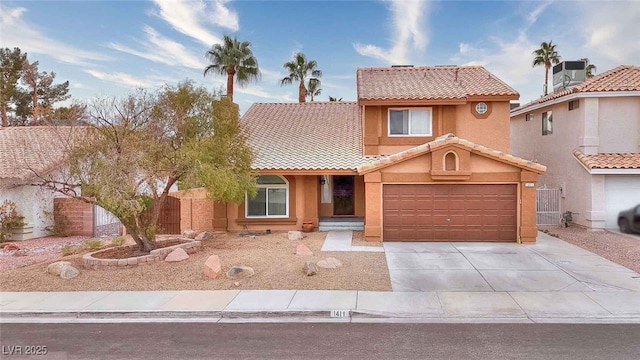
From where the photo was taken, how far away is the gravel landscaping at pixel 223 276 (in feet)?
33.2

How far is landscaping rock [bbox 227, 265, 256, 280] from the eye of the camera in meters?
10.8

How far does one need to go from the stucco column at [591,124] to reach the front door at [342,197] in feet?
35.3

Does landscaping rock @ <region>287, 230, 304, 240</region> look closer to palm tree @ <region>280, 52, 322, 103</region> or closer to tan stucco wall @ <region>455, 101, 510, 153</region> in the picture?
tan stucco wall @ <region>455, 101, 510, 153</region>

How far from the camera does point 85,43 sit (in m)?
11.0

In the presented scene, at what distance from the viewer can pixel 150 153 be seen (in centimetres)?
1195

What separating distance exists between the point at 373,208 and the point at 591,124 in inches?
427

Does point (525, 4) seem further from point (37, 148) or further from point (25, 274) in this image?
point (37, 148)

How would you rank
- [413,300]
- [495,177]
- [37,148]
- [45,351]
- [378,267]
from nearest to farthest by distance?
[45,351], [413,300], [378,267], [495,177], [37,148]

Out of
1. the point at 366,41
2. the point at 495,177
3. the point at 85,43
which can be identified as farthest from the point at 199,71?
the point at 495,177

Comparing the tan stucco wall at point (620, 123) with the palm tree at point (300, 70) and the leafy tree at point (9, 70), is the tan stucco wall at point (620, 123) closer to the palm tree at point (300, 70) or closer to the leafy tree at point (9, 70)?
the palm tree at point (300, 70)

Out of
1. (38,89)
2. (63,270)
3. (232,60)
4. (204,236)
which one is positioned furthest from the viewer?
(38,89)

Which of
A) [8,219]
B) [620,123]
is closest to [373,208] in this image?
[620,123]

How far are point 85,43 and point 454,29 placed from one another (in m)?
9.68

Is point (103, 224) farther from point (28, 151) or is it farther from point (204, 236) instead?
point (204, 236)
